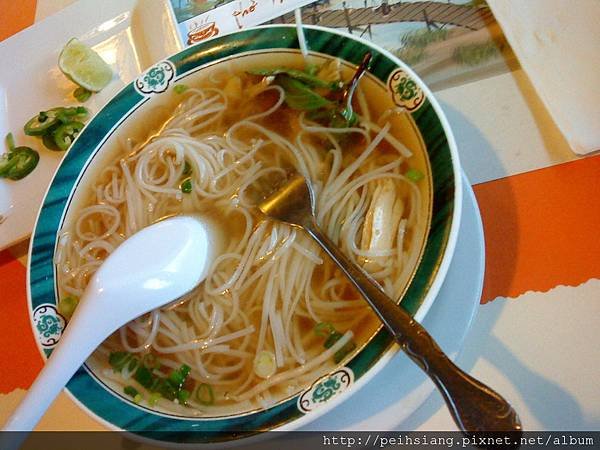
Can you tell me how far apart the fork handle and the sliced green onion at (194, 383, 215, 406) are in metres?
0.40

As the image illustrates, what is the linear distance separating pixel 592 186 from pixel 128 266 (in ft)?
3.56

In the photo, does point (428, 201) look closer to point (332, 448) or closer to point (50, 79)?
point (332, 448)

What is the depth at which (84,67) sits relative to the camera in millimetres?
1754

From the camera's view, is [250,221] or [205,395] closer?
[205,395]

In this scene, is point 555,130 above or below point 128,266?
below

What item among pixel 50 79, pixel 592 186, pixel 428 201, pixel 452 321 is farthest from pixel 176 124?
pixel 592 186

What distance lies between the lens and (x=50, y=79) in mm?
1900

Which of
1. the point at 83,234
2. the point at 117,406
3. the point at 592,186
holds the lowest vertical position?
the point at 592,186

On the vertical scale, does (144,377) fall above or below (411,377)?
above

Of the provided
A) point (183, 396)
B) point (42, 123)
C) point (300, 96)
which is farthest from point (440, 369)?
point (42, 123)

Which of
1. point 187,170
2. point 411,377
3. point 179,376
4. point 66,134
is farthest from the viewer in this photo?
point 66,134

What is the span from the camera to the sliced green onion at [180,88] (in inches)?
59.1

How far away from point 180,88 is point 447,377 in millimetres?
1072

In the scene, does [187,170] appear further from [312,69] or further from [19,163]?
[19,163]
